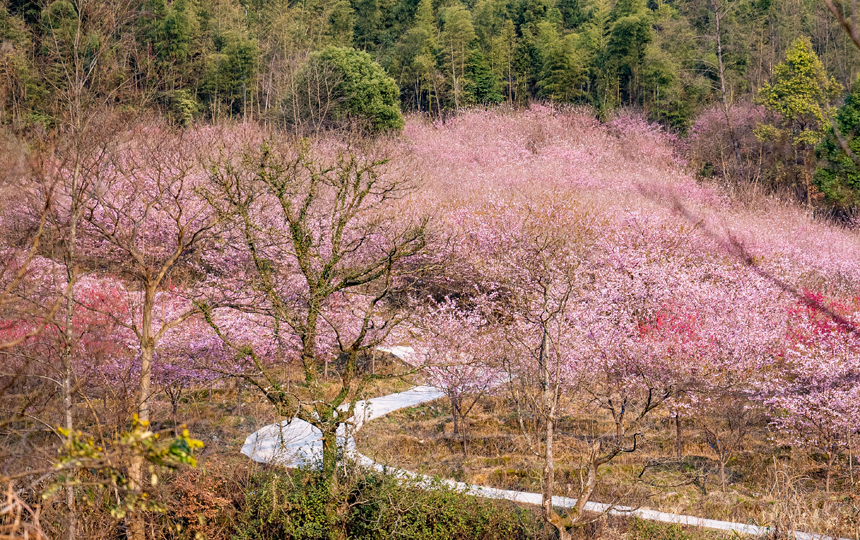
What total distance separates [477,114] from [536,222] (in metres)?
14.8

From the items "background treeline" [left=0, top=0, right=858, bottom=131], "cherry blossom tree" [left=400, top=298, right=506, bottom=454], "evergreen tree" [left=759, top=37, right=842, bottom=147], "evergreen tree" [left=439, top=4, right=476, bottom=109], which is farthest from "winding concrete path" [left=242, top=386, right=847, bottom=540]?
"evergreen tree" [left=439, top=4, right=476, bottom=109]

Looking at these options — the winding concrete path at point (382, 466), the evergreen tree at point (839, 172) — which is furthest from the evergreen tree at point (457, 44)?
the winding concrete path at point (382, 466)

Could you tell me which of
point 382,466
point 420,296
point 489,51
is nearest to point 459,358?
point 382,466

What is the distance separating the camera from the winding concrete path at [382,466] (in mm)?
9172

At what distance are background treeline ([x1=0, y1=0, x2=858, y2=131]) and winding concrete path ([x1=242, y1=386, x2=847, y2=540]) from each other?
15.2 m

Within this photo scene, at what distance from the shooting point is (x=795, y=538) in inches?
319

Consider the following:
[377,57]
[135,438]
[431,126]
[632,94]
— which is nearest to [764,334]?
[135,438]

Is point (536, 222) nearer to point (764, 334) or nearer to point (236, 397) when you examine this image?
point (764, 334)

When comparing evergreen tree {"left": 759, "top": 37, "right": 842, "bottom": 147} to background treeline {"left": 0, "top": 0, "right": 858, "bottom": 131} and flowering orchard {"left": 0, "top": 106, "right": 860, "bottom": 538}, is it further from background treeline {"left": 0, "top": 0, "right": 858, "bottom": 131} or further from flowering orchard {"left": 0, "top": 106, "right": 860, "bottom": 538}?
flowering orchard {"left": 0, "top": 106, "right": 860, "bottom": 538}

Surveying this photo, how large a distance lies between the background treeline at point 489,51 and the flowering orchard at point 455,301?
9.28 m

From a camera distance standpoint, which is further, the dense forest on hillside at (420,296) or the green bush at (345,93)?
the green bush at (345,93)

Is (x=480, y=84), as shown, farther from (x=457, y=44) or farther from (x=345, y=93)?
(x=345, y=93)

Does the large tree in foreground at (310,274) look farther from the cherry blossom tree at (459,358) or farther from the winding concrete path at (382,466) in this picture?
the cherry blossom tree at (459,358)

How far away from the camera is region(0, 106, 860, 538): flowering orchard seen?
32.1ft
